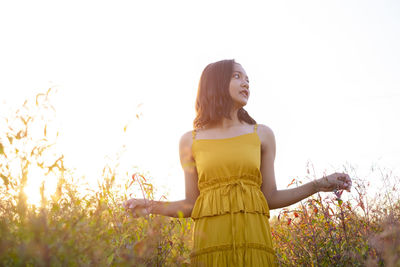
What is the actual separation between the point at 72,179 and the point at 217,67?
1.44 metres

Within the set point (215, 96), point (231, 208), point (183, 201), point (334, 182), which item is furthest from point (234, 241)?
point (215, 96)

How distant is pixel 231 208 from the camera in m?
2.41

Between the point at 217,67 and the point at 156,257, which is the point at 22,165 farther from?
the point at 217,67

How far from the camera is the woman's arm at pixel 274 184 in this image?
248 centimetres

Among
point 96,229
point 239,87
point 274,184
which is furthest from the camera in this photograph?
point 239,87

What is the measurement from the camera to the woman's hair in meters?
2.79

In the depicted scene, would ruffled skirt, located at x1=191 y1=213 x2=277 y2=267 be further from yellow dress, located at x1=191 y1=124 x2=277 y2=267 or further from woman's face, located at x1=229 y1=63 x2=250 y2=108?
woman's face, located at x1=229 y1=63 x2=250 y2=108

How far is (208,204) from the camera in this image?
97.0 inches

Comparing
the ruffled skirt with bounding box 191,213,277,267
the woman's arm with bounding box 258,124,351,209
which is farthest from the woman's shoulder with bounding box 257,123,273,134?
the ruffled skirt with bounding box 191,213,277,267

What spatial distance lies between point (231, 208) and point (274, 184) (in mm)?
408

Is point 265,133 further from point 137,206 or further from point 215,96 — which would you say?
point 137,206

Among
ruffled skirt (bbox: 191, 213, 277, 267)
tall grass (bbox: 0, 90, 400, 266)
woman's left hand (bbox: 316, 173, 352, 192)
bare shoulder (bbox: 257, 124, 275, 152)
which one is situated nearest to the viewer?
tall grass (bbox: 0, 90, 400, 266)

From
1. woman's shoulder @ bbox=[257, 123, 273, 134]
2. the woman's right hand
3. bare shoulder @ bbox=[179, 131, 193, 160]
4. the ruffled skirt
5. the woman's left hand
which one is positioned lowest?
the ruffled skirt

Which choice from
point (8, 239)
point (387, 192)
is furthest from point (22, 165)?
point (387, 192)
